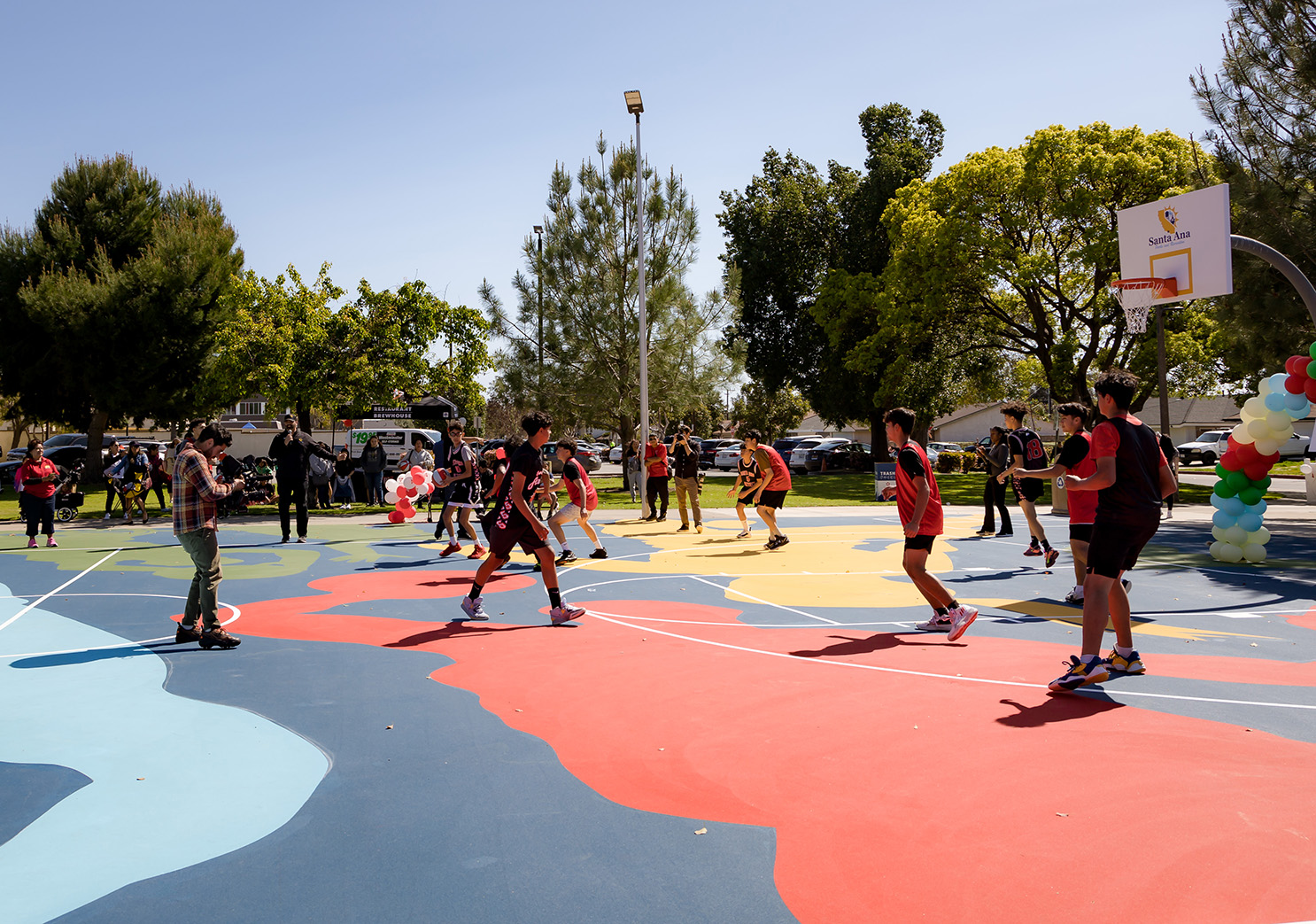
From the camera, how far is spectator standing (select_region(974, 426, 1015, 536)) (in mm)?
14180

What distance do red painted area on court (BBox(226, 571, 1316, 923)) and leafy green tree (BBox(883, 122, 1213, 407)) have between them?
2694 cm

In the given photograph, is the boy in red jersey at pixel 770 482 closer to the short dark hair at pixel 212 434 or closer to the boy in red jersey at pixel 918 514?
the boy in red jersey at pixel 918 514

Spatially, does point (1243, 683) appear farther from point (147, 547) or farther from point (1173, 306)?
point (1173, 306)

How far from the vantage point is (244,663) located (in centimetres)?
687

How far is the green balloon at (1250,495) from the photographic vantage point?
39.2ft

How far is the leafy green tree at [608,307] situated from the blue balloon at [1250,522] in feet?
56.4

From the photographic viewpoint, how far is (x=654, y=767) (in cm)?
454

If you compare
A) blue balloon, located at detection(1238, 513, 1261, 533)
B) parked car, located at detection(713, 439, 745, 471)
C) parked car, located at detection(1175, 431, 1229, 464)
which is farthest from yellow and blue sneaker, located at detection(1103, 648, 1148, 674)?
parked car, located at detection(1175, 431, 1229, 464)

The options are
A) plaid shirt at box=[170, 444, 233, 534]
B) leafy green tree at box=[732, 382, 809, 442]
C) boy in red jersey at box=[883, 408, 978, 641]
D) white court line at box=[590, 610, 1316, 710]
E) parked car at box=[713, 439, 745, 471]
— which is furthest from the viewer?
leafy green tree at box=[732, 382, 809, 442]

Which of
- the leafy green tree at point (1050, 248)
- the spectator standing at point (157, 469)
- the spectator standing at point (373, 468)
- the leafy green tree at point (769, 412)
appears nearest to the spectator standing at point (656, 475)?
the spectator standing at point (373, 468)

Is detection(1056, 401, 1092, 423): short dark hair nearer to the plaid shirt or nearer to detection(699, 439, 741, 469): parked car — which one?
the plaid shirt

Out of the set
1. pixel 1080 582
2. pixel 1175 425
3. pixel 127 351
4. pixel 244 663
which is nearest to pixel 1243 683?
pixel 1080 582

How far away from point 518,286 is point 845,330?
18343 mm

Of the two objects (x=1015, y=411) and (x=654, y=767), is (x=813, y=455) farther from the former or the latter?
Result: (x=654, y=767)
